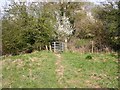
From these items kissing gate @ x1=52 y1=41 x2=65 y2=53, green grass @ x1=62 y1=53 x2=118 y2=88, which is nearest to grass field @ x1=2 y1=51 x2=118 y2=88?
green grass @ x1=62 y1=53 x2=118 y2=88

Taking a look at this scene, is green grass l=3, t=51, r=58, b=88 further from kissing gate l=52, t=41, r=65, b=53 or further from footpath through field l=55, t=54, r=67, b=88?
kissing gate l=52, t=41, r=65, b=53

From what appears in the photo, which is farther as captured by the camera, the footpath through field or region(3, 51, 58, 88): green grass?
the footpath through field

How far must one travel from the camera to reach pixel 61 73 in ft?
24.7

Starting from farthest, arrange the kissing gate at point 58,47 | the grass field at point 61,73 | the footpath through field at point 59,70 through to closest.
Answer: the kissing gate at point 58,47, the footpath through field at point 59,70, the grass field at point 61,73

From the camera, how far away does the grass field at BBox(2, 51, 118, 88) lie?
259 inches

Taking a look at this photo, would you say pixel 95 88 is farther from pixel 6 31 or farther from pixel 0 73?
pixel 6 31

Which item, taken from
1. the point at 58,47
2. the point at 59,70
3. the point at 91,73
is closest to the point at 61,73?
the point at 59,70

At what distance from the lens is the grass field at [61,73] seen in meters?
6.57

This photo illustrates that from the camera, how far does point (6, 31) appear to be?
12383 millimetres

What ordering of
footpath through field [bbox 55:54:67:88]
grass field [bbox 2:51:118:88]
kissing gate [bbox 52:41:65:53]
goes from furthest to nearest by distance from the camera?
kissing gate [bbox 52:41:65:53]
footpath through field [bbox 55:54:67:88]
grass field [bbox 2:51:118:88]

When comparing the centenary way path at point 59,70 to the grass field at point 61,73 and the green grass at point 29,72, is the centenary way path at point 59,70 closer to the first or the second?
the grass field at point 61,73

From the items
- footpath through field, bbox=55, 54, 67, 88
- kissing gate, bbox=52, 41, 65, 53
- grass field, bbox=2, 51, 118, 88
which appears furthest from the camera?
kissing gate, bbox=52, 41, 65, 53

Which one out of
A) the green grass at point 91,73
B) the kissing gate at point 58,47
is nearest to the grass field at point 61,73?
the green grass at point 91,73

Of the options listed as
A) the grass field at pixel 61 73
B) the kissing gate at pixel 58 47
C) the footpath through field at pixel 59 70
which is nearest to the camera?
the grass field at pixel 61 73
